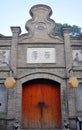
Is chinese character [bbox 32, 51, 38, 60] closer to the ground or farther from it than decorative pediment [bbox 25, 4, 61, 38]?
closer to the ground

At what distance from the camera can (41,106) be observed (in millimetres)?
11945

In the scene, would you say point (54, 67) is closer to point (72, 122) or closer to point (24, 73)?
point (24, 73)

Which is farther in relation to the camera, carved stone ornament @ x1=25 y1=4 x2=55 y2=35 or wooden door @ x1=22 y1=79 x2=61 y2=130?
carved stone ornament @ x1=25 y1=4 x2=55 y2=35

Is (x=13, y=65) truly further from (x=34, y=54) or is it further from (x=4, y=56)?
(x=34, y=54)

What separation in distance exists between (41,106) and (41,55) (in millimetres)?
2759

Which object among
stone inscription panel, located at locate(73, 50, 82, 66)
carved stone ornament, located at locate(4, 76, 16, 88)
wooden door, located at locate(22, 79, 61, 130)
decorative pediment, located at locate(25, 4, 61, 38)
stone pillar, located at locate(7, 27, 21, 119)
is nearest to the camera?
carved stone ornament, located at locate(4, 76, 16, 88)

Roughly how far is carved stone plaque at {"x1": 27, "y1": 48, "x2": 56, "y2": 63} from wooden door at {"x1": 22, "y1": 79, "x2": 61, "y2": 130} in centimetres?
128

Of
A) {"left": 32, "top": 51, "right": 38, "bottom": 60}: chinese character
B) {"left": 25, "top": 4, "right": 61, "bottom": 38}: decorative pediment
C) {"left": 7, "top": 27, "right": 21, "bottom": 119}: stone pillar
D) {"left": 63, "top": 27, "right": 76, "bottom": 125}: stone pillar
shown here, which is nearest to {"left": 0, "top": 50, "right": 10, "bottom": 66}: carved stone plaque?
{"left": 7, "top": 27, "right": 21, "bottom": 119}: stone pillar

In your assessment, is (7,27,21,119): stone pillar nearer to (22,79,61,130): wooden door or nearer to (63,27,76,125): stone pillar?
(22,79,61,130): wooden door

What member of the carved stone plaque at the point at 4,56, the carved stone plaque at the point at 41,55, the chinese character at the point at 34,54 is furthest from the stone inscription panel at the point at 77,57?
the carved stone plaque at the point at 4,56

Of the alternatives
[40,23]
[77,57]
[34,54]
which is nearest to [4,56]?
[34,54]

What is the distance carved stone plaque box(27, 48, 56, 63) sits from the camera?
12336 millimetres

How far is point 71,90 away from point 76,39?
2.98 m

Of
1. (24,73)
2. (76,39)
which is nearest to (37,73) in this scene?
(24,73)
